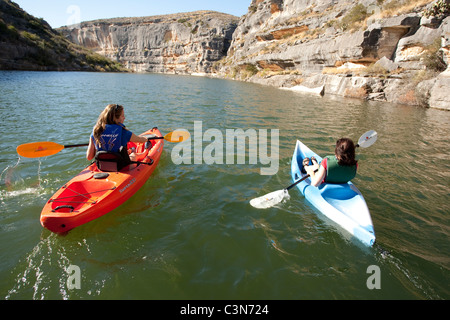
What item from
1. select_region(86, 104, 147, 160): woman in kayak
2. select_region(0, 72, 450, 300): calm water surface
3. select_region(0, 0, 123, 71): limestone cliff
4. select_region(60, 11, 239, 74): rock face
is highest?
select_region(60, 11, 239, 74): rock face

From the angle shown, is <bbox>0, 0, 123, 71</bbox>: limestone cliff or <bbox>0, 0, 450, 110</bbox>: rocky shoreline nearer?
<bbox>0, 0, 450, 110</bbox>: rocky shoreline

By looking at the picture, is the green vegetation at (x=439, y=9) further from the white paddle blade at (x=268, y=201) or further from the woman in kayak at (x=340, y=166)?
the white paddle blade at (x=268, y=201)

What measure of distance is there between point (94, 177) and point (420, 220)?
5.20m

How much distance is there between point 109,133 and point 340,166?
3.74 m

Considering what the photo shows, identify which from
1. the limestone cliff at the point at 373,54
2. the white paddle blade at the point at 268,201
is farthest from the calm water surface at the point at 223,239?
the limestone cliff at the point at 373,54

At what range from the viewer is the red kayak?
3.10 m

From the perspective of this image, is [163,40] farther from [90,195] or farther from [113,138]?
[90,195]

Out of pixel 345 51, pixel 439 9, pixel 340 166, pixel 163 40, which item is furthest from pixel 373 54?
pixel 163 40

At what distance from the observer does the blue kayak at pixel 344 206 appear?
3.11 metres

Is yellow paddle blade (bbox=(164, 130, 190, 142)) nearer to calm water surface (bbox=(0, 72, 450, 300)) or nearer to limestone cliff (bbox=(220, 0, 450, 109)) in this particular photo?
calm water surface (bbox=(0, 72, 450, 300))

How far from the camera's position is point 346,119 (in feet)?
35.5

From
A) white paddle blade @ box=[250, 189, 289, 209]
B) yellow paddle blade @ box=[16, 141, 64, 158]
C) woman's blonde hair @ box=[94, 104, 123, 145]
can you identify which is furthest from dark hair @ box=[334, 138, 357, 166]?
yellow paddle blade @ box=[16, 141, 64, 158]

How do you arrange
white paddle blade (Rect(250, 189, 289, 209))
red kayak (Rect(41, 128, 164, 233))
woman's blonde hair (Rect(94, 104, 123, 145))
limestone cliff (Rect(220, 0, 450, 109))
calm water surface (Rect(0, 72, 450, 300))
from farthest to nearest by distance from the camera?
limestone cliff (Rect(220, 0, 450, 109)) → white paddle blade (Rect(250, 189, 289, 209)) → woman's blonde hair (Rect(94, 104, 123, 145)) → red kayak (Rect(41, 128, 164, 233)) → calm water surface (Rect(0, 72, 450, 300))

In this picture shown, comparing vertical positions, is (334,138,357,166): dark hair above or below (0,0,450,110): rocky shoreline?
below
